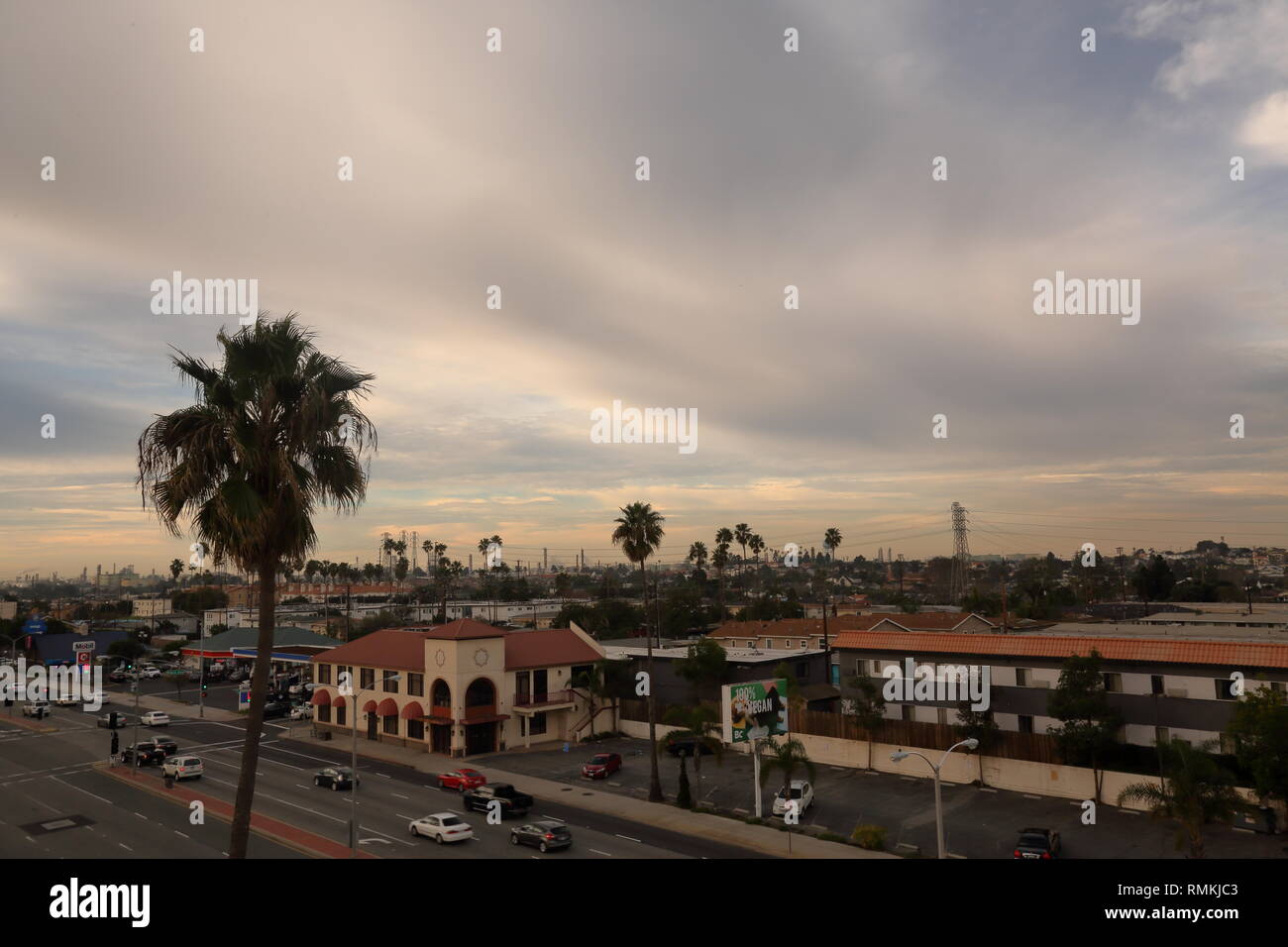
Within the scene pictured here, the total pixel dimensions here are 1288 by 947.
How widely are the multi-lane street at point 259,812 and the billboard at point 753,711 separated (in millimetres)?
6744

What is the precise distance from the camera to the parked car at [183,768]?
151ft

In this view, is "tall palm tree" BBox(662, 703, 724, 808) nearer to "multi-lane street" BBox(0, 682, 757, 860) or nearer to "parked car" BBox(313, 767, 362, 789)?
"multi-lane street" BBox(0, 682, 757, 860)

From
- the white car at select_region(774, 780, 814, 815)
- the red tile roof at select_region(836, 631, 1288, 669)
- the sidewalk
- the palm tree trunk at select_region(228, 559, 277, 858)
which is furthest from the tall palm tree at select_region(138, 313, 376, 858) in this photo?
the red tile roof at select_region(836, 631, 1288, 669)

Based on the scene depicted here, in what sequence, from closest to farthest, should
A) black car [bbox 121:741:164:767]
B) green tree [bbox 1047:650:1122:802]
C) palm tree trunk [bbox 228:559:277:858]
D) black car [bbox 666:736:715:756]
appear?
palm tree trunk [bbox 228:559:277:858] → green tree [bbox 1047:650:1122:802] → black car [bbox 121:741:164:767] → black car [bbox 666:736:715:756]

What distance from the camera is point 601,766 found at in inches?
1951

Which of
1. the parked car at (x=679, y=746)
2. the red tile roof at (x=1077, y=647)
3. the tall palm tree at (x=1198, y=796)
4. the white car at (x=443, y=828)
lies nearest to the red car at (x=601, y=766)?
the parked car at (x=679, y=746)

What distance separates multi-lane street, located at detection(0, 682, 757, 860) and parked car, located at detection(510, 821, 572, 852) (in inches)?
15.4

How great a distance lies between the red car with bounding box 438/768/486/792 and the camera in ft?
149

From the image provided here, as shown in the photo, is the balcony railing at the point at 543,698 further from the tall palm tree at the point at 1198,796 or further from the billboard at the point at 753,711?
the tall palm tree at the point at 1198,796

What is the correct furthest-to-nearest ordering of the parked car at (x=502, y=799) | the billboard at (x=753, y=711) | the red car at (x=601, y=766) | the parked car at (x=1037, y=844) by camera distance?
the red car at (x=601, y=766), the billboard at (x=753, y=711), the parked car at (x=502, y=799), the parked car at (x=1037, y=844)

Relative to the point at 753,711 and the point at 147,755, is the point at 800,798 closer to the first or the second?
the point at 753,711

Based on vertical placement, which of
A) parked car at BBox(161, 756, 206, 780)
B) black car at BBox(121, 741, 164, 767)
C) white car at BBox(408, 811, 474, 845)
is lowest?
black car at BBox(121, 741, 164, 767)
